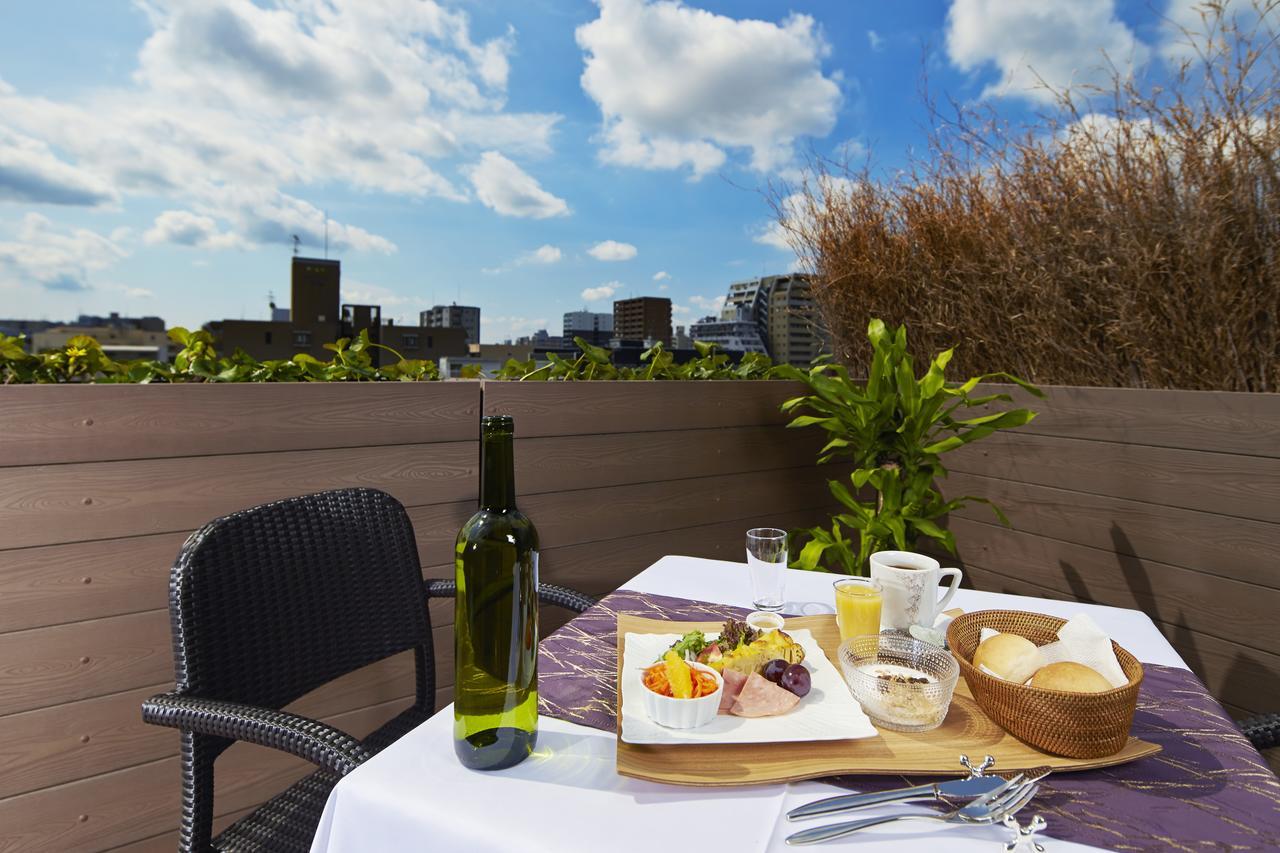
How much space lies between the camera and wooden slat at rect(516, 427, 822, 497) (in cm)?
189

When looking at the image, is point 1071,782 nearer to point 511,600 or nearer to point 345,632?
point 511,600

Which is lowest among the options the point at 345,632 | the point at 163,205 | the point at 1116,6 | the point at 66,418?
the point at 345,632

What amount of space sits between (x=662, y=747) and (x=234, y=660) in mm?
680

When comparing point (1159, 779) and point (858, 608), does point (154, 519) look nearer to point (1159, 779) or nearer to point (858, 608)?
point (858, 608)

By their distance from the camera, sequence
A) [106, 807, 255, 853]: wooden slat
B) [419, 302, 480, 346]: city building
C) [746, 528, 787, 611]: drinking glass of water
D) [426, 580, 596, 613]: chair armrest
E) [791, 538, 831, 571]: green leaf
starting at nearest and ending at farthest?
[746, 528, 787, 611]: drinking glass of water
[426, 580, 596, 613]: chair armrest
[106, 807, 255, 853]: wooden slat
[791, 538, 831, 571]: green leaf
[419, 302, 480, 346]: city building

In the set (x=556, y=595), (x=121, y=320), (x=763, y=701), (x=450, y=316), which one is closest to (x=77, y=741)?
(x=556, y=595)

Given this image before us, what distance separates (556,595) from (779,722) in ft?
1.97

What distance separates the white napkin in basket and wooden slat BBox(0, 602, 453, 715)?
4.88ft

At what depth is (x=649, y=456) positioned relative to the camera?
210 centimetres

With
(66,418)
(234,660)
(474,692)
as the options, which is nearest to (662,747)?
(474,692)

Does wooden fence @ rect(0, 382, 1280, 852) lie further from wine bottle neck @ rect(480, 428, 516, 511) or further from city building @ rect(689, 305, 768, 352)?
wine bottle neck @ rect(480, 428, 516, 511)

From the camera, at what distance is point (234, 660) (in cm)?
96

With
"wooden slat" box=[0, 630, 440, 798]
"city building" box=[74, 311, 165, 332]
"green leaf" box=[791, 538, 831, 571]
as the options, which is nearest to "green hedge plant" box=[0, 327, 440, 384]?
"wooden slat" box=[0, 630, 440, 798]

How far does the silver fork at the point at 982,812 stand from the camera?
20.7 inches
